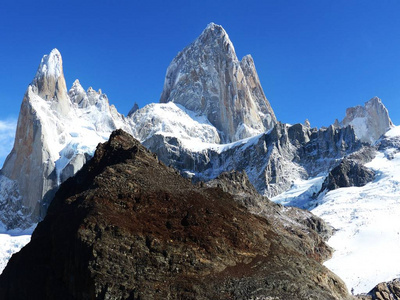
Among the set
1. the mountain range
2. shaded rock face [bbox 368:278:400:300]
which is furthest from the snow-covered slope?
shaded rock face [bbox 368:278:400:300]

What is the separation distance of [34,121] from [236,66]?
77527 millimetres

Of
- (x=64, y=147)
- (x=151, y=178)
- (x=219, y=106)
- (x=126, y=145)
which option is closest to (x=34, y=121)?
(x=64, y=147)

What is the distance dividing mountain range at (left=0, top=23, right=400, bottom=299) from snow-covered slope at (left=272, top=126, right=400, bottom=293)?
0.24 meters

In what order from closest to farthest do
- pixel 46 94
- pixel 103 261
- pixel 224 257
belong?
pixel 103 261 → pixel 224 257 → pixel 46 94

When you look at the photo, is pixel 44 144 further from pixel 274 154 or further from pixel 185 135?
pixel 274 154

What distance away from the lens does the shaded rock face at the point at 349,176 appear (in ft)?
365

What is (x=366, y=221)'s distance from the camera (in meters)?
76.2

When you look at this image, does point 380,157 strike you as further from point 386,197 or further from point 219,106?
point 219,106

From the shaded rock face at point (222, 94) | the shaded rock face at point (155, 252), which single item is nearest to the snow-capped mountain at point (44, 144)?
the shaded rock face at point (222, 94)

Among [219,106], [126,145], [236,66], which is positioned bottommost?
[126,145]

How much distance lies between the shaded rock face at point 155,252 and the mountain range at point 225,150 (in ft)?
87.4

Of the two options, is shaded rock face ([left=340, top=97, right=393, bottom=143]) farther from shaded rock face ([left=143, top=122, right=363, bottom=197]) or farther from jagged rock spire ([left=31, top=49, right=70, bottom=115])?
jagged rock spire ([left=31, top=49, right=70, bottom=115])

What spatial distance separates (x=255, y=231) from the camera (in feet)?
124

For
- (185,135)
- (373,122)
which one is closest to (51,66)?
(185,135)
